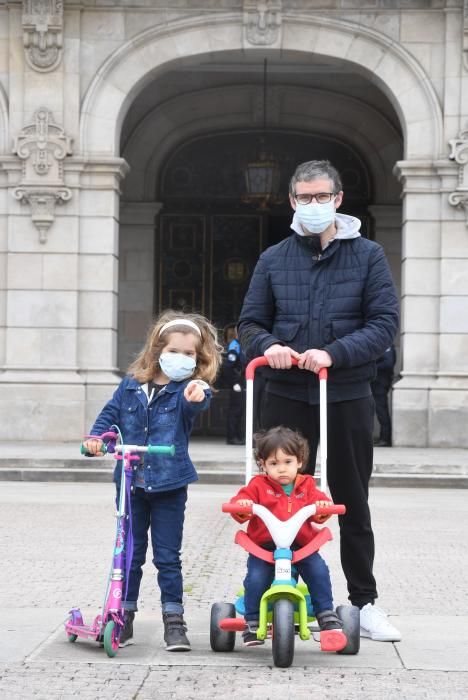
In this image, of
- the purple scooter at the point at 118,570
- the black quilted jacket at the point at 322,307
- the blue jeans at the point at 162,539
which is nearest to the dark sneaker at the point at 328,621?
the blue jeans at the point at 162,539

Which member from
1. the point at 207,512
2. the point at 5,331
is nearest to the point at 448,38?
the point at 5,331

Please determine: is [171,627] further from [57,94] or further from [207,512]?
[57,94]

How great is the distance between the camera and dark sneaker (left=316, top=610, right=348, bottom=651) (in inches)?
222

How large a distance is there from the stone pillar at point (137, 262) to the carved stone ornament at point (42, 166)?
14.1 feet

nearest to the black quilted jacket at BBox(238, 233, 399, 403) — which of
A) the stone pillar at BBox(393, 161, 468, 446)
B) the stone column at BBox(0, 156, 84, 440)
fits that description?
the stone pillar at BBox(393, 161, 468, 446)

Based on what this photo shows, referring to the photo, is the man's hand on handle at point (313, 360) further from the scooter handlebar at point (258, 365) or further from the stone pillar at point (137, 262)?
the stone pillar at point (137, 262)

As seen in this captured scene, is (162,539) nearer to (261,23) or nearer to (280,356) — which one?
(280,356)

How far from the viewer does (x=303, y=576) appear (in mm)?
5727

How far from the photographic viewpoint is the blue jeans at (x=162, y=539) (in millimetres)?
5938

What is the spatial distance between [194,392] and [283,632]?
41.4 inches

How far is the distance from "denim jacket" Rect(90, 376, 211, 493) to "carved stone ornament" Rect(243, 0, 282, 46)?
14160 millimetres

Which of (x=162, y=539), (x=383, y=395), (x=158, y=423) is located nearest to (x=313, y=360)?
(x=158, y=423)

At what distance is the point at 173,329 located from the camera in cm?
606

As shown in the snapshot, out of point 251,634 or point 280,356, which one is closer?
point 251,634
